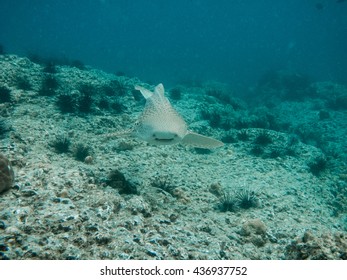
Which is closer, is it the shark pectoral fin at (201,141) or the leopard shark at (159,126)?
the leopard shark at (159,126)

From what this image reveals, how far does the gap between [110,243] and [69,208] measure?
1.02 m

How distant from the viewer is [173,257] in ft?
11.4

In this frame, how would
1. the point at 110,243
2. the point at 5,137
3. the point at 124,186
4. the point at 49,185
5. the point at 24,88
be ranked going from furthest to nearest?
the point at 24,88 < the point at 5,137 < the point at 124,186 < the point at 49,185 < the point at 110,243

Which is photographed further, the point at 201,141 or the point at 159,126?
the point at 201,141

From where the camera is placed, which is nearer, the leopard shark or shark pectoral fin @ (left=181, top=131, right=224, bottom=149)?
the leopard shark

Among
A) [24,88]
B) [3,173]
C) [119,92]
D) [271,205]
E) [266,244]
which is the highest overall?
[119,92]

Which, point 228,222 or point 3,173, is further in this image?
point 228,222

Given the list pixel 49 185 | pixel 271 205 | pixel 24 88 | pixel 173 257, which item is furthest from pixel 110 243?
pixel 24 88

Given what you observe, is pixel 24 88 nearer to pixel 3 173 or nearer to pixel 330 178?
pixel 3 173

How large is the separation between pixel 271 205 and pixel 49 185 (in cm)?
541

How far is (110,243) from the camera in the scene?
3367mm

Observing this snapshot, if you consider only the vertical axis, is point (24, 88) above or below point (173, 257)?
above
